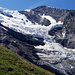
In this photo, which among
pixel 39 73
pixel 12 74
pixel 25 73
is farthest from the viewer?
pixel 39 73

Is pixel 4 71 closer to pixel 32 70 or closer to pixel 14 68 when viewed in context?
pixel 14 68

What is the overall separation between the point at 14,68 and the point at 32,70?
6116 millimetres

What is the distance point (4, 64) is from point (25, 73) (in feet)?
17.3

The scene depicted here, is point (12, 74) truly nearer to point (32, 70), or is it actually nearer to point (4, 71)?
point (4, 71)

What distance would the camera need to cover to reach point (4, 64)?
49.2m

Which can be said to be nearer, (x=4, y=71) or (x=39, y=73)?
(x=4, y=71)

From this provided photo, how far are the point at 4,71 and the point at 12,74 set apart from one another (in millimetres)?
1695

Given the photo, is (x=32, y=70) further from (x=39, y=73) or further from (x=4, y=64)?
(x=4, y=64)

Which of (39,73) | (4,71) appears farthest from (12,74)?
(39,73)

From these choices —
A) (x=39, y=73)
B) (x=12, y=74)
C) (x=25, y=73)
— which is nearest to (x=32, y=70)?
(x=39, y=73)

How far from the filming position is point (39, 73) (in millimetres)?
51344

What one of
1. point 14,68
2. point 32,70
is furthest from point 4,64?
point 32,70

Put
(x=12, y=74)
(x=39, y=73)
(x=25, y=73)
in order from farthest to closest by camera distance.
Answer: (x=39, y=73), (x=25, y=73), (x=12, y=74)

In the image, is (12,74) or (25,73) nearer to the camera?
(12,74)
